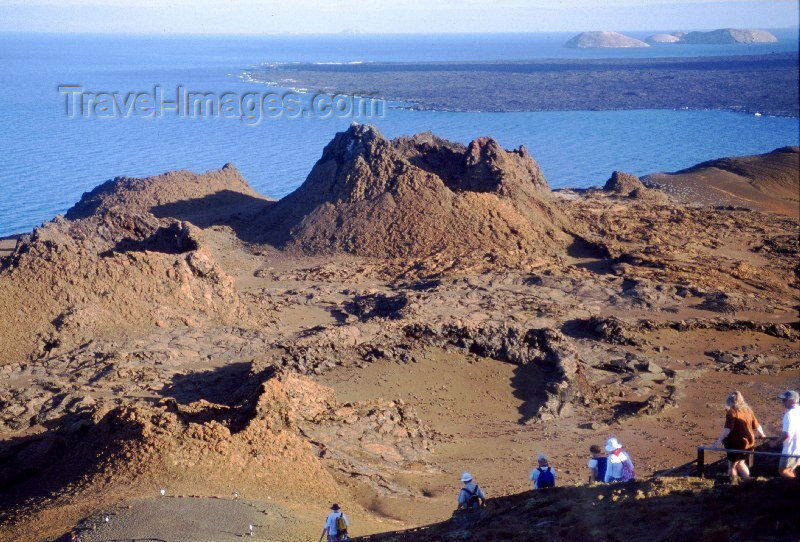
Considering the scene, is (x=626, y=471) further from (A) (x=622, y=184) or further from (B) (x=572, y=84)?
(B) (x=572, y=84)

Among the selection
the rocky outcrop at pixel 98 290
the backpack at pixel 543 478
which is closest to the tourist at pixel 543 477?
the backpack at pixel 543 478

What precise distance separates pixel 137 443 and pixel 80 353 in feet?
17.3

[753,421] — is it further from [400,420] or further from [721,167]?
[721,167]

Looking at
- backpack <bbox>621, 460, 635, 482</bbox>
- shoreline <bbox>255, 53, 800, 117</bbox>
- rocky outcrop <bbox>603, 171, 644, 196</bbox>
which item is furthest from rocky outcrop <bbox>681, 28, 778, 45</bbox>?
backpack <bbox>621, 460, 635, 482</bbox>

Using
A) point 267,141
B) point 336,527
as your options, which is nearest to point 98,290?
point 336,527

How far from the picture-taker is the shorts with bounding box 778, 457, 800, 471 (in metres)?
6.43

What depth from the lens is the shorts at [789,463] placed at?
6.43m

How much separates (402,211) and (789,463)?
17.4 meters

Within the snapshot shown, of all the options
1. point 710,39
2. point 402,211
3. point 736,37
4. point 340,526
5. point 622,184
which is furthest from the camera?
point 710,39

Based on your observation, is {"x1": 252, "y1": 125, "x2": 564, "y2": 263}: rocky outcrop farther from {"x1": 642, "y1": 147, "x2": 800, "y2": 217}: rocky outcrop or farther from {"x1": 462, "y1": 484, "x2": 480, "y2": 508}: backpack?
Result: {"x1": 462, "y1": 484, "x2": 480, "y2": 508}: backpack

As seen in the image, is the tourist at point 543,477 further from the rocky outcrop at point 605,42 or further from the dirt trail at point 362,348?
the rocky outcrop at point 605,42

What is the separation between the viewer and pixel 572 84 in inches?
3452

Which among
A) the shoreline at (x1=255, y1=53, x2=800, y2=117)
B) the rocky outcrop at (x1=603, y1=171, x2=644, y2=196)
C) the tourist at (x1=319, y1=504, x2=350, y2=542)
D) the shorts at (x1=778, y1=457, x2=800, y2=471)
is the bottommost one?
the tourist at (x1=319, y1=504, x2=350, y2=542)

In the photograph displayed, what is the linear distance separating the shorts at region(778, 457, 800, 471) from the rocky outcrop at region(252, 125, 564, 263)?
1542cm
